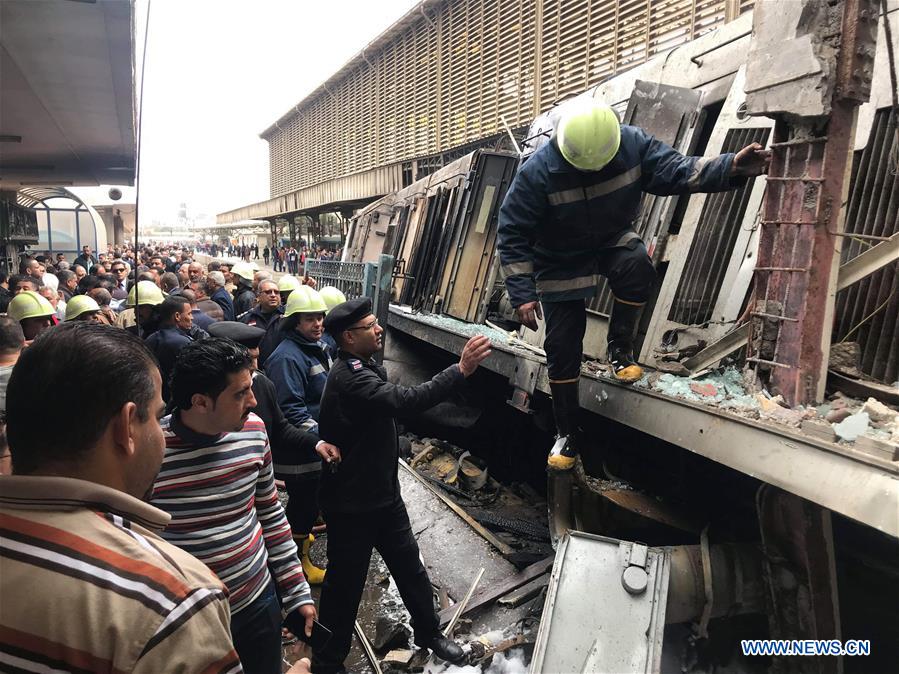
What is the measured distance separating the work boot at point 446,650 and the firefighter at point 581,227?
106 cm

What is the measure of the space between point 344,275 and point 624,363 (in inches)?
202

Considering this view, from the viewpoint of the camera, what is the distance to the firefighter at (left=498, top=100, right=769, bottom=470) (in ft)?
8.70

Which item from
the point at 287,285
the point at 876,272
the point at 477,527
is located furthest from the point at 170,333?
the point at 876,272

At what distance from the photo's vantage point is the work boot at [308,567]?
3.80 metres

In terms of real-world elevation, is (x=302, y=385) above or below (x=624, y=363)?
below

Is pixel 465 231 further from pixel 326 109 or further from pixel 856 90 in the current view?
pixel 326 109

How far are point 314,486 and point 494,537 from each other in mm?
1293

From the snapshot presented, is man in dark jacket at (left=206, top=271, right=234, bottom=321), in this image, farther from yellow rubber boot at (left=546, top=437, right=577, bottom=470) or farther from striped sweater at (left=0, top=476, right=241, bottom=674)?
striped sweater at (left=0, top=476, right=241, bottom=674)

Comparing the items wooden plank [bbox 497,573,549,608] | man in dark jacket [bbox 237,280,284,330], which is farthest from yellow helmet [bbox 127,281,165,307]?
wooden plank [bbox 497,573,549,608]

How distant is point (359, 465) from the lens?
2.68 metres

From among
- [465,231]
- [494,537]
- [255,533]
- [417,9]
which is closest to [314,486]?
[494,537]

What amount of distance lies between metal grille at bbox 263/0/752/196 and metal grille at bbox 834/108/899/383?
5576 mm

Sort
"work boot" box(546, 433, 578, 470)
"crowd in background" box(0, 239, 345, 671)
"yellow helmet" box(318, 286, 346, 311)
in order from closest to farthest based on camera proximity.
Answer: "crowd in background" box(0, 239, 345, 671) < "work boot" box(546, 433, 578, 470) < "yellow helmet" box(318, 286, 346, 311)

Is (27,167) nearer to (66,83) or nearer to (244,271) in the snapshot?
(244,271)
